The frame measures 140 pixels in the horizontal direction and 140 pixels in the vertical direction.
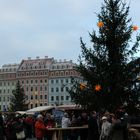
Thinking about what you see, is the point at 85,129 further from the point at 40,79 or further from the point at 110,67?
the point at 40,79

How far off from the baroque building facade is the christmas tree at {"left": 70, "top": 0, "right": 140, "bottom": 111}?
126022 millimetres

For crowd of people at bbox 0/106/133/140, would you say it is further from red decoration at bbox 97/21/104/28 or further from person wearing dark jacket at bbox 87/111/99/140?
red decoration at bbox 97/21/104/28

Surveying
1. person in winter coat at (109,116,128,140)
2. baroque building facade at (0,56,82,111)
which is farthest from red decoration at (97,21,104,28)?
baroque building facade at (0,56,82,111)

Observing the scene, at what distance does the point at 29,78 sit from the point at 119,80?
142 m

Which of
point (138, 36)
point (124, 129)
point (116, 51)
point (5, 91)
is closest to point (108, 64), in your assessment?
point (116, 51)

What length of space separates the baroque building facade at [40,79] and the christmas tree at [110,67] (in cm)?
12602

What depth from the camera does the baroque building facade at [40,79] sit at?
523ft

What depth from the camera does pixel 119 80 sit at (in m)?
26.8

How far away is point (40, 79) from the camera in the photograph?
16488 centimetres

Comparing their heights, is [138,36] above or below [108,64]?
above

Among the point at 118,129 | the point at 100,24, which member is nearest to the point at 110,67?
the point at 100,24

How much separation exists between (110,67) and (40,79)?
13814cm

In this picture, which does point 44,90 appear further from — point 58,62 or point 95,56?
point 95,56

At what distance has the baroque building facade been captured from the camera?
159 metres
